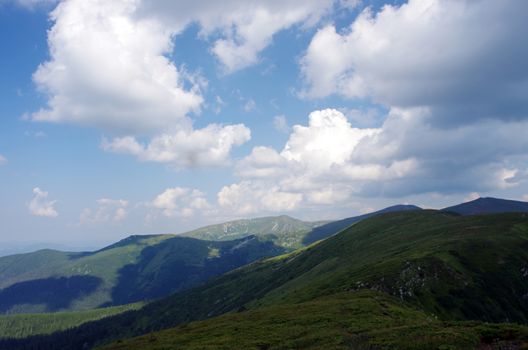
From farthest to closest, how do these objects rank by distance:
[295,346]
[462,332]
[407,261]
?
[407,261]
[295,346]
[462,332]

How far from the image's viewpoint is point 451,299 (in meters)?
88.8

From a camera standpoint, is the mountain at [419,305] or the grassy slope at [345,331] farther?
the mountain at [419,305]

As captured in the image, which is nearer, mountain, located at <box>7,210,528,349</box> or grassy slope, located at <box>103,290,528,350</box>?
grassy slope, located at <box>103,290,528,350</box>

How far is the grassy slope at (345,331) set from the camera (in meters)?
40.5

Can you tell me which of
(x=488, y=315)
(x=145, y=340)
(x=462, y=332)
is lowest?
(x=488, y=315)

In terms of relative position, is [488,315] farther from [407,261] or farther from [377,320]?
[377,320]

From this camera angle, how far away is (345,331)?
181 feet

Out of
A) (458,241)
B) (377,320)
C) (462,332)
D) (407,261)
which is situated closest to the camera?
(462,332)

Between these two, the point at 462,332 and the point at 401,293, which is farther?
the point at 401,293

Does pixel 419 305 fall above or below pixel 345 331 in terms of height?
below

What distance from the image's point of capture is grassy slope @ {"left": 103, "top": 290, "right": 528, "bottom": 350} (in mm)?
40469

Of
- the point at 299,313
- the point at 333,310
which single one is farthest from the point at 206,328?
the point at 333,310

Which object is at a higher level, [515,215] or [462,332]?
[515,215]

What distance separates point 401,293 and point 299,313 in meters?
30.9
